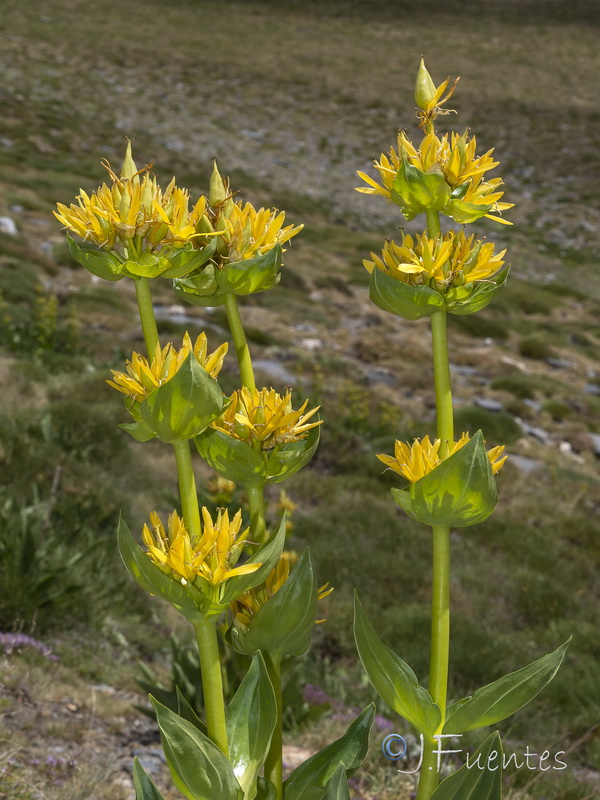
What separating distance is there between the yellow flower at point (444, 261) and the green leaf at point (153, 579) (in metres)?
0.67

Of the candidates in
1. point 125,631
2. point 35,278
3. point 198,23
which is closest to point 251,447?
point 125,631

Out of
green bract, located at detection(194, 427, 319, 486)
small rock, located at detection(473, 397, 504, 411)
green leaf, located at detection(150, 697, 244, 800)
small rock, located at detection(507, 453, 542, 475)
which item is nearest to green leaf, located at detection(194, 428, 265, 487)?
green bract, located at detection(194, 427, 319, 486)

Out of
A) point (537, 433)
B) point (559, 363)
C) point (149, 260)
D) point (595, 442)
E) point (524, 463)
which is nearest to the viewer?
point (149, 260)

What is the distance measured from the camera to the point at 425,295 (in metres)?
1.42

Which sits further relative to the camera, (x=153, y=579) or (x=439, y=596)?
(x=439, y=596)

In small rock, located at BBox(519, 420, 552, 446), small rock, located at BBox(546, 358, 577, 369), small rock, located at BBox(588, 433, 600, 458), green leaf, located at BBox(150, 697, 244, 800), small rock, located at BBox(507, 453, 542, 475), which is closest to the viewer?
green leaf, located at BBox(150, 697, 244, 800)

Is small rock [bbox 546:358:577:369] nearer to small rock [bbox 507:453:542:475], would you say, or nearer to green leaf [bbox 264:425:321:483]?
small rock [bbox 507:453:542:475]

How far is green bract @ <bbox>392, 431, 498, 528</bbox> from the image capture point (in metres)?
1.29

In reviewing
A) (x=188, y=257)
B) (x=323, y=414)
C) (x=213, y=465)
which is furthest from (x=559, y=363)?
(x=188, y=257)

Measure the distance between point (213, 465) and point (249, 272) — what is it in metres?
0.38

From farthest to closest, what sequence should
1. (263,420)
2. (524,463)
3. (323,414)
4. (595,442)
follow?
(595,442) < (524,463) < (323,414) < (263,420)

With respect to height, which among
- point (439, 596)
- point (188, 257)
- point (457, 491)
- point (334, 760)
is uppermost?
point (188, 257)

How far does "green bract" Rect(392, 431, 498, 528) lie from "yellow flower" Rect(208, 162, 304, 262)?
51cm

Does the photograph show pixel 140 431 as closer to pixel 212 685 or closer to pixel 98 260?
pixel 98 260
